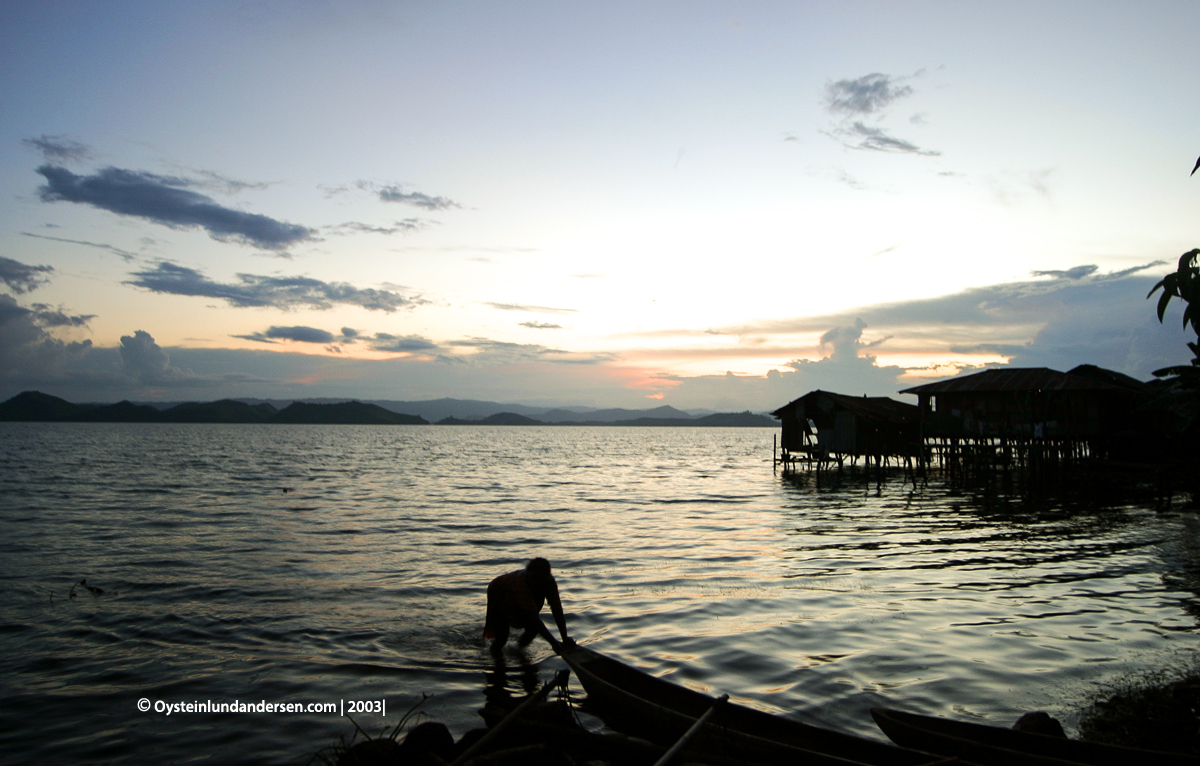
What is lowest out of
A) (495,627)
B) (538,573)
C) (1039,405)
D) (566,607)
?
(566,607)

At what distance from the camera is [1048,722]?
5.34m

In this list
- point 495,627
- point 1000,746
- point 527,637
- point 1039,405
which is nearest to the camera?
point 1000,746

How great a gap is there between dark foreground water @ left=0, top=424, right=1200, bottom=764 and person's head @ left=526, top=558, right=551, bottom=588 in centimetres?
120

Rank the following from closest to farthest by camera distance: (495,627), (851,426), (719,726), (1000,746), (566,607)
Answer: (1000,746)
(719,726)
(495,627)
(566,607)
(851,426)

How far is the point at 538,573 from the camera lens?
805 cm

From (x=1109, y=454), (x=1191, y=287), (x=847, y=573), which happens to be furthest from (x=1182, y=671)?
(x=1109, y=454)

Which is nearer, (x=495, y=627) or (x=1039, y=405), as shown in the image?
(x=495, y=627)

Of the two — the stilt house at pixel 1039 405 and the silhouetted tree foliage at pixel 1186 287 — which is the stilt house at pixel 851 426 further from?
the silhouetted tree foliage at pixel 1186 287

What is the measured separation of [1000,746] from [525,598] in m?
5.06

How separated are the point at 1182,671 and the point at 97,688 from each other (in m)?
13.0

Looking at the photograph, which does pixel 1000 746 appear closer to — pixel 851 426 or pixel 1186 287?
pixel 1186 287

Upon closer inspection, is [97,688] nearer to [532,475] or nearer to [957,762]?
[957,762]

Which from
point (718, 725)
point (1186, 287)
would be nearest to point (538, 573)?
point (718, 725)

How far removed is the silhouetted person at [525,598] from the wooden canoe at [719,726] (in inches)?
47.0
